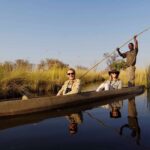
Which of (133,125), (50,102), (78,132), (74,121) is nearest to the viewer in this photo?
(78,132)

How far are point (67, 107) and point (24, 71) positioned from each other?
234 inches

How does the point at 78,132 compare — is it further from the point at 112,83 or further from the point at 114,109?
the point at 112,83

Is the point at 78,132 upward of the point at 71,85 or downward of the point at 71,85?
downward

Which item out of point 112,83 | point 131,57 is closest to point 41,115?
point 112,83

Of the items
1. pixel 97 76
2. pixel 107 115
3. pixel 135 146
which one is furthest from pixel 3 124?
pixel 97 76

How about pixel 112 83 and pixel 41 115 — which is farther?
pixel 112 83

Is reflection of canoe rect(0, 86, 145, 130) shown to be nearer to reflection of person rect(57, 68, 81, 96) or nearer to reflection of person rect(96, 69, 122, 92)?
reflection of person rect(57, 68, 81, 96)

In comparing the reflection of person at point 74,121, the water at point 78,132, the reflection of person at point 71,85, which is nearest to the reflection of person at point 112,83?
the reflection of person at point 71,85

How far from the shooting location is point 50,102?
866 cm

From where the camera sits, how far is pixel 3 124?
7.17m

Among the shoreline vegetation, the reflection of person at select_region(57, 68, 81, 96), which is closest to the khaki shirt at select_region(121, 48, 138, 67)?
the shoreline vegetation

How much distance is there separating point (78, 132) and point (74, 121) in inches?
44.4

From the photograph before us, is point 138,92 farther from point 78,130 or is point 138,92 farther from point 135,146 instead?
point 135,146

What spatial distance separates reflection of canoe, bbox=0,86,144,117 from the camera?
Result: 303 inches
